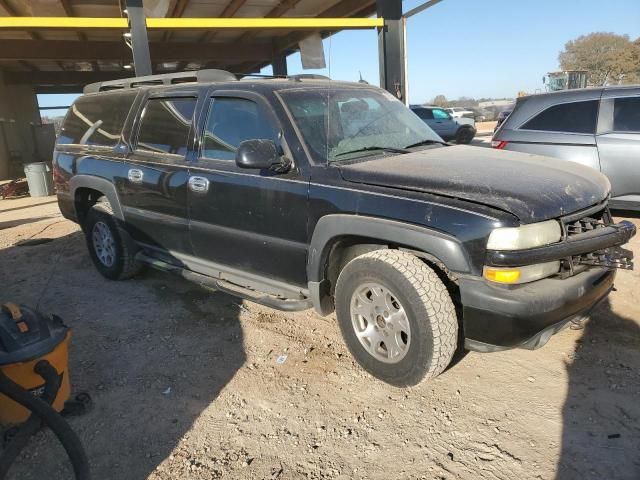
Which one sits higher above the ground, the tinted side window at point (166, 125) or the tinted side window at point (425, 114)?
the tinted side window at point (166, 125)

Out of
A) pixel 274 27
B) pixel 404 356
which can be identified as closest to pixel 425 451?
pixel 404 356

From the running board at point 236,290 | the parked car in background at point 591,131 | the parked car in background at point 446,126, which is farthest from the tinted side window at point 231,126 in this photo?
the parked car in background at point 446,126

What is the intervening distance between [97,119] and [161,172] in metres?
1.50

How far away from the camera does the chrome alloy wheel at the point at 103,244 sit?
5025 millimetres

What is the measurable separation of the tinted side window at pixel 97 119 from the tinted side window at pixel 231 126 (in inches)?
51.6

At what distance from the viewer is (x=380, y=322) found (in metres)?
3.04

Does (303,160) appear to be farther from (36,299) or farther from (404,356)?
(36,299)

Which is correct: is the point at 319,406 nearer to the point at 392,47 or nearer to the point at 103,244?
the point at 103,244

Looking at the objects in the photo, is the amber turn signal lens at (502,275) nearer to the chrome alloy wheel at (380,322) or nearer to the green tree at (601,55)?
the chrome alloy wheel at (380,322)

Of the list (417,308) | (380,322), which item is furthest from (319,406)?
(417,308)

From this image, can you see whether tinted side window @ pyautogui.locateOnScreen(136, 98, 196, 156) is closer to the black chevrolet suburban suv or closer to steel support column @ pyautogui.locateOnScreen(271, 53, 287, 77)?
the black chevrolet suburban suv

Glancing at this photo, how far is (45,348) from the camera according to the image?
8.32ft

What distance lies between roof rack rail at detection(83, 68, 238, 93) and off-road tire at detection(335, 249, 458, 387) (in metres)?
2.14

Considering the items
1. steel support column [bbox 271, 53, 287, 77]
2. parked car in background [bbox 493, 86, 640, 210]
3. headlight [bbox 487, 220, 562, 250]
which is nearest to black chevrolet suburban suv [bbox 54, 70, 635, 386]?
headlight [bbox 487, 220, 562, 250]
